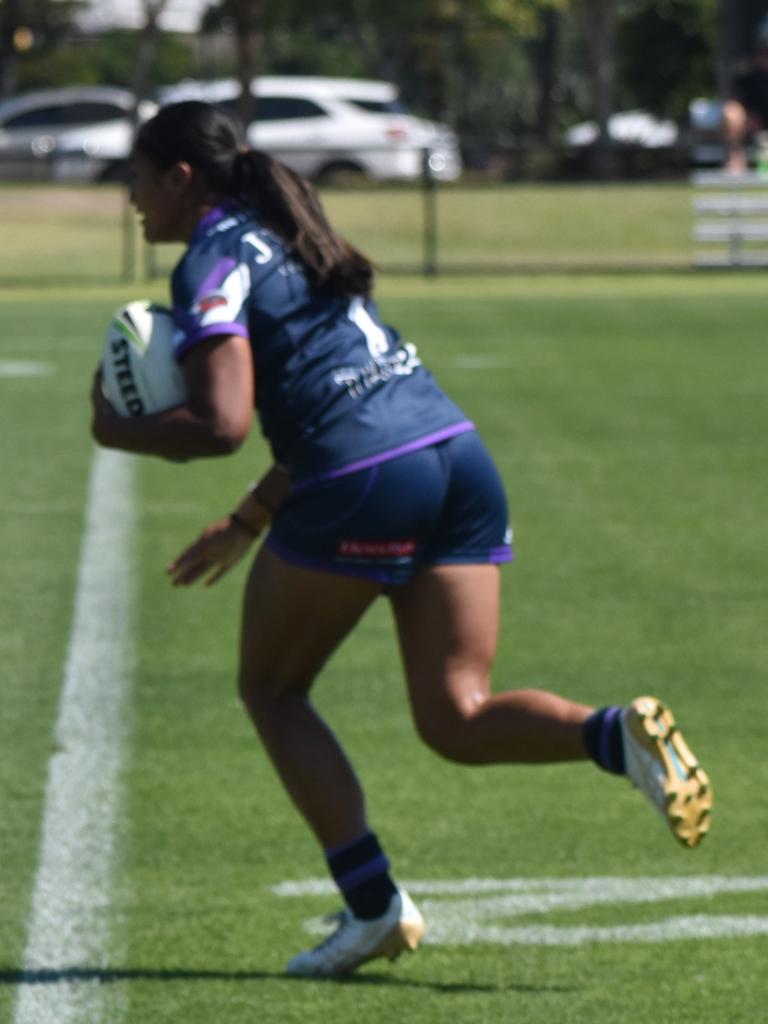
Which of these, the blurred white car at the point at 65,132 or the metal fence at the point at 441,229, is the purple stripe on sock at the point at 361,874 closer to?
the metal fence at the point at 441,229

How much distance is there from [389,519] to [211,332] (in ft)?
1.63

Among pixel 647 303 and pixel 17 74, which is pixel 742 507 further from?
pixel 17 74

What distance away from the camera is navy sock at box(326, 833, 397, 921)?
192 inches

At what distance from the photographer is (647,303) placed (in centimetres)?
2291

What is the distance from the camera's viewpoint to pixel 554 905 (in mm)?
5277

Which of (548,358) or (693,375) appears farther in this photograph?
(548,358)

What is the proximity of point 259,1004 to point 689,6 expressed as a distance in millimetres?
54758

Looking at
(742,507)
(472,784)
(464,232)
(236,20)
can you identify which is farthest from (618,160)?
(472,784)

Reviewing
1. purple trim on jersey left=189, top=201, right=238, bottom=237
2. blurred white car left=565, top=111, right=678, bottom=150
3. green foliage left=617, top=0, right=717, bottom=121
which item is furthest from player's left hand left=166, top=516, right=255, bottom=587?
blurred white car left=565, top=111, right=678, bottom=150

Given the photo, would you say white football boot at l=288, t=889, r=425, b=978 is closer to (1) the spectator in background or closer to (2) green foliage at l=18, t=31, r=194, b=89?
(1) the spectator in background

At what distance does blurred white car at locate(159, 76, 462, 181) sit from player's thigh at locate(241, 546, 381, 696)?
34.1 meters

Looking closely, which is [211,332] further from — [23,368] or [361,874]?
[23,368]

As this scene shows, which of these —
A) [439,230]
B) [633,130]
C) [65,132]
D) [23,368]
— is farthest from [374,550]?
[633,130]

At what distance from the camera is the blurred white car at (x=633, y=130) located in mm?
62797
